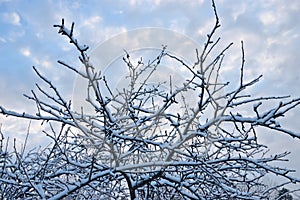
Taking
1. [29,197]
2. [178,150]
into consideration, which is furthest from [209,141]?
[29,197]

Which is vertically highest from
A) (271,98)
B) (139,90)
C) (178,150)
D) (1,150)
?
(139,90)

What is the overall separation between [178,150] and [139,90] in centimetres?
208

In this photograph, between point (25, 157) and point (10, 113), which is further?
point (25, 157)

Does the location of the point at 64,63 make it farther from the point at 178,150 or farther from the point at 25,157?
the point at 25,157

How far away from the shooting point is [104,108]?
271 cm

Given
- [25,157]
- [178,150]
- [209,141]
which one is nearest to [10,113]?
[178,150]

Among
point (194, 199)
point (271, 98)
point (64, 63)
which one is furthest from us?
point (194, 199)

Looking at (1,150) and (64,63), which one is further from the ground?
(1,150)

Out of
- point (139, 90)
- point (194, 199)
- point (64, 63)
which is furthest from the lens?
point (139, 90)

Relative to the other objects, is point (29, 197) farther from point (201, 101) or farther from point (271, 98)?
point (271, 98)

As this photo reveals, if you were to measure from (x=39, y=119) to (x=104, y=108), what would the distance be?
0.62 metres

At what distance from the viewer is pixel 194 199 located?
3104 mm

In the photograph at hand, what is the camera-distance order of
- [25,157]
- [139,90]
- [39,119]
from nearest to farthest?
[39,119]
[139,90]
[25,157]


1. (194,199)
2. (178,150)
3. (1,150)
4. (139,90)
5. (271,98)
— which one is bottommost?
(194,199)
